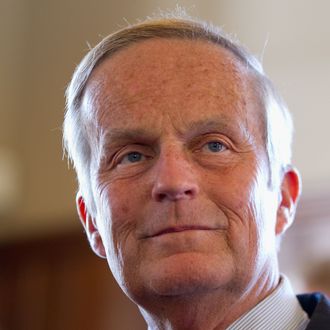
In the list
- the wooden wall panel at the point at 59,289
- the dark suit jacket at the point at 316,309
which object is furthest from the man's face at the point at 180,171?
the wooden wall panel at the point at 59,289

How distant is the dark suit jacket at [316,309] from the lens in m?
2.02

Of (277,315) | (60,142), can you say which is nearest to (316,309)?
(277,315)

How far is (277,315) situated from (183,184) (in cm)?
49

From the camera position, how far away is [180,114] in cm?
202

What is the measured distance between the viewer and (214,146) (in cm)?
205

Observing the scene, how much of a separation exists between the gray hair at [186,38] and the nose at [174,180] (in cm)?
31

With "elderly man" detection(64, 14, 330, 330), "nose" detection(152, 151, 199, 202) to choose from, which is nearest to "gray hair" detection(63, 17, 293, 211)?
"elderly man" detection(64, 14, 330, 330)

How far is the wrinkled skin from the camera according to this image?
1.92m

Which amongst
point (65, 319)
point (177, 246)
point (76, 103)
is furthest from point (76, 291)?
point (177, 246)

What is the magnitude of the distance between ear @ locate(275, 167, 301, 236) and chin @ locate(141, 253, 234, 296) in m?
0.36

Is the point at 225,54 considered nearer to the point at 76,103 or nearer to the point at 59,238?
the point at 76,103

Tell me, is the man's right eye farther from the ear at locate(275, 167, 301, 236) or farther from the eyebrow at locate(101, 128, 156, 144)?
the ear at locate(275, 167, 301, 236)

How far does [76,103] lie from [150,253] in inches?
24.2

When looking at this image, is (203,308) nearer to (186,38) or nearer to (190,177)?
(190,177)
